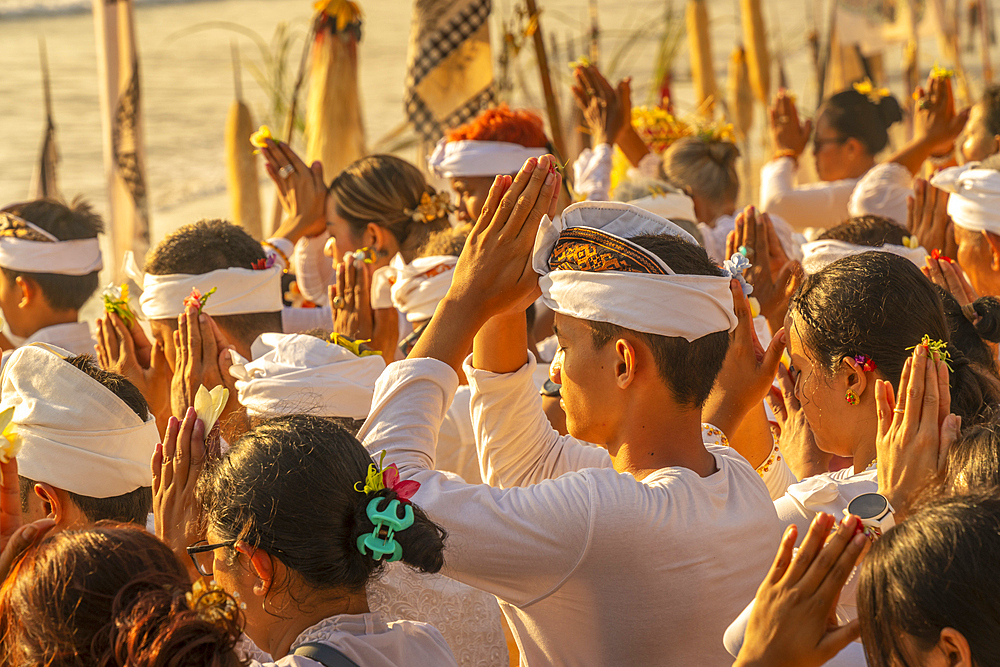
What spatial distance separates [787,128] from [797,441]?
3.55 metres

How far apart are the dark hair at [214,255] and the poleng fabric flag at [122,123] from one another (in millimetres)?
2777

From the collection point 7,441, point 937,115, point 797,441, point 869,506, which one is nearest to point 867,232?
point 797,441

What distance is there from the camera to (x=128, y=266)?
347 cm

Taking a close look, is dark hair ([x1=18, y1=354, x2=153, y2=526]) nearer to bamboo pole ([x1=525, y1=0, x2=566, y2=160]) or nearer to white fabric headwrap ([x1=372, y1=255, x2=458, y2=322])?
white fabric headwrap ([x1=372, y1=255, x2=458, y2=322])

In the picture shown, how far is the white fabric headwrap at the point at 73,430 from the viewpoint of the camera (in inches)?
89.7

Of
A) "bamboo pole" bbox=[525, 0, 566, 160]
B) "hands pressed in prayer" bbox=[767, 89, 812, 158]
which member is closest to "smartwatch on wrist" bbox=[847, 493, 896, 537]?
"bamboo pole" bbox=[525, 0, 566, 160]

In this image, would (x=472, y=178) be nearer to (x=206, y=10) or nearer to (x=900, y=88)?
(x=206, y=10)

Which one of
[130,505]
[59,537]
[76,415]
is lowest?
[130,505]

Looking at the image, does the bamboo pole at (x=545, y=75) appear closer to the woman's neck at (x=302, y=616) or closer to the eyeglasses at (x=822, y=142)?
the eyeglasses at (x=822, y=142)

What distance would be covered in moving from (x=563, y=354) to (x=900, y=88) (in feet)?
46.8

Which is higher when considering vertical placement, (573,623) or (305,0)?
(305,0)

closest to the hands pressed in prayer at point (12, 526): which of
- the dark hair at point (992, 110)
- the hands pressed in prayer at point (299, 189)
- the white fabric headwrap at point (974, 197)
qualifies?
the hands pressed in prayer at point (299, 189)

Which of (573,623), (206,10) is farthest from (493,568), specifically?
(206,10)

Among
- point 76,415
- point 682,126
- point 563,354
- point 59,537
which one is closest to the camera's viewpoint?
point 59,537
